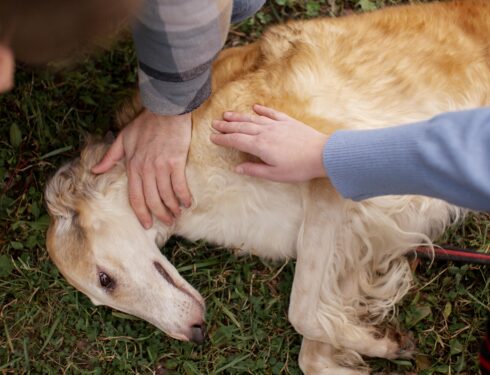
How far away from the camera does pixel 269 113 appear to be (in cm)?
279

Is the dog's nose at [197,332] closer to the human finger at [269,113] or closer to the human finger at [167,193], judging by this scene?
the human finger at [167,193]

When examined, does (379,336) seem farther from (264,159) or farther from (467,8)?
(467,8)

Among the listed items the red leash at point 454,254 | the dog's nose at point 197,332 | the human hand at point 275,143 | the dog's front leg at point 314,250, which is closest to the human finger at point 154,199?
the human hand at point 275,143

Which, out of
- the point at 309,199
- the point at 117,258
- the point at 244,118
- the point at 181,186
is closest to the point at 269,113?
the point at 244,118

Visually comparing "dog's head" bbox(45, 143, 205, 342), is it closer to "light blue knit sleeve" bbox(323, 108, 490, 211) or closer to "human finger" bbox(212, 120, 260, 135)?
"human finger" bbox(212, 120, 260, 135)

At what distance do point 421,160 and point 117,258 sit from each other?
156 cm

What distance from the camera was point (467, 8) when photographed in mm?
3064

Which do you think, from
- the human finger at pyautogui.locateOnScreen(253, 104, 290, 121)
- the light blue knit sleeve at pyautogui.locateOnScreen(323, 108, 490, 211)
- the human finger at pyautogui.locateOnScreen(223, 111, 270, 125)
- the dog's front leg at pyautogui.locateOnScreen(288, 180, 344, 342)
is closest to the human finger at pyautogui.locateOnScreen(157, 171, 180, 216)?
the human finger at pyautogui.locateOnScreen(223, 111, 270, 125)

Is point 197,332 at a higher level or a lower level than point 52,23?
lower

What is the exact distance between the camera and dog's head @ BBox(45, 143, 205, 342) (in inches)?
117

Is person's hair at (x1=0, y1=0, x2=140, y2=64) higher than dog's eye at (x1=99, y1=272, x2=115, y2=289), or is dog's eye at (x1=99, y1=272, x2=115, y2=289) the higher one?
person's hair at (x1=0, y1=0, x2=140, y2=64)

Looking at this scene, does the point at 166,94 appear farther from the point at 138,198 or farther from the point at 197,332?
the point at 197,332

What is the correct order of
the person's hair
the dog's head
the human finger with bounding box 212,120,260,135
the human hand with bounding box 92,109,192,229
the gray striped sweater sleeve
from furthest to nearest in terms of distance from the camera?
the dog's head → the human hand with bounding box 92,109,192,229 → the human finger with bounding box 212,120,260,135 → the gray striped sweater sleeve → the person's hair

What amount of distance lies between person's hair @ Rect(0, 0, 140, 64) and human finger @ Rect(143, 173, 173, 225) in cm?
141
